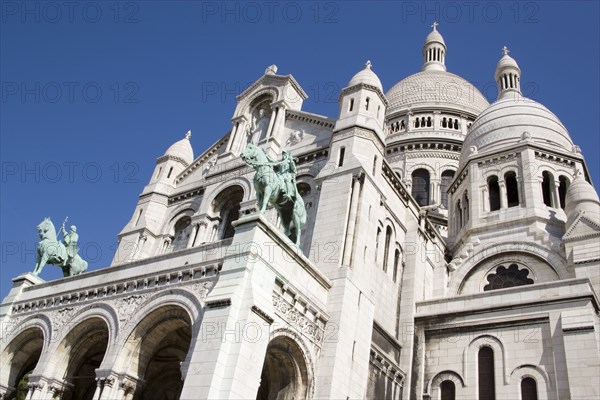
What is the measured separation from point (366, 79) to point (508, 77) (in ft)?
75.6

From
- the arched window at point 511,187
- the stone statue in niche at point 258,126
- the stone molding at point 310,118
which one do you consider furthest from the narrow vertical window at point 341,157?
the arched window at point 511,187

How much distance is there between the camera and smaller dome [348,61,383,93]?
28.1m

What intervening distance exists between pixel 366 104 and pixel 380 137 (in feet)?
6.22

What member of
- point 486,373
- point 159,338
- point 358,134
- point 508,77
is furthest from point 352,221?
point 508,77

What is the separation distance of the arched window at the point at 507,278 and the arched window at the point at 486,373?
20.5 feet

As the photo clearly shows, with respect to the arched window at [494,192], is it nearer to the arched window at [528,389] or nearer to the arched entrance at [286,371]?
the arched window at [528,389]

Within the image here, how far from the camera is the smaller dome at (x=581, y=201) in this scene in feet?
92.9

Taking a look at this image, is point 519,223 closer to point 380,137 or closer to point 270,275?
point 380,137

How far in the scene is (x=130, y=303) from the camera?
20312mm

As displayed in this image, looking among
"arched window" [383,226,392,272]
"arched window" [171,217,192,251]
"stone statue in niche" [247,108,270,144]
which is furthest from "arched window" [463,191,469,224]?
"arched window" [171,217,192,251]

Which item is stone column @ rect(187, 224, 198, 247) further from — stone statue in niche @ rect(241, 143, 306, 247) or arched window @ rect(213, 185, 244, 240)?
stone statue in niche @ rect(241, 143, 306, 247)

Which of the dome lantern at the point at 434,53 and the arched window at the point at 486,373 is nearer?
the arched window at the point at 486,373

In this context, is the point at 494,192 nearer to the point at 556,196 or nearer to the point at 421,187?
the point at 556,196

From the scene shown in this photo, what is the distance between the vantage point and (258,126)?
33.0 metres
